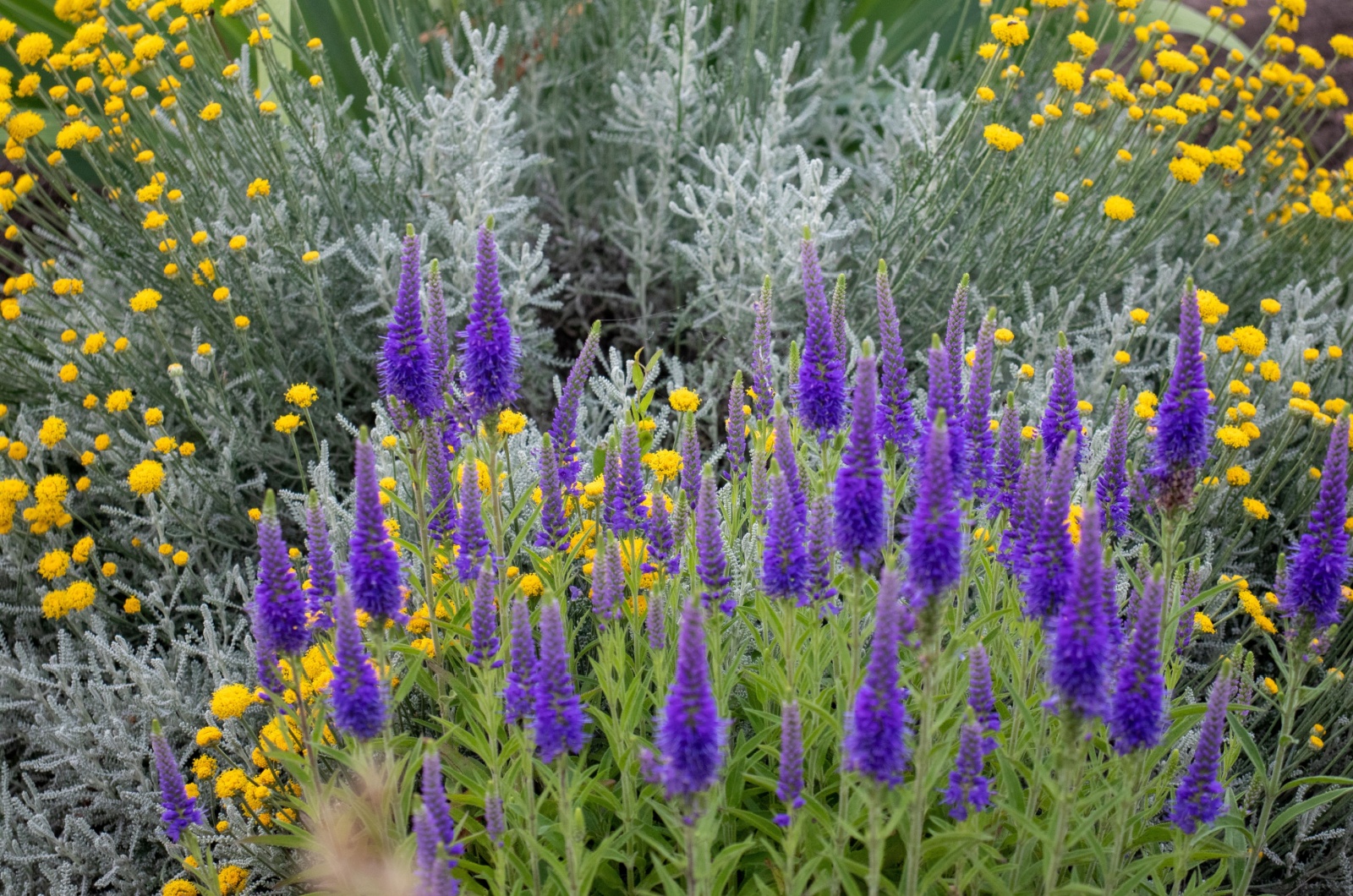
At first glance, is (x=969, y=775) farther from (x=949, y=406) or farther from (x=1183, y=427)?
(x=1183, y=427)

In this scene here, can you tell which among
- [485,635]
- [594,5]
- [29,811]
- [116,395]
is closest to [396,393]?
[485,635]

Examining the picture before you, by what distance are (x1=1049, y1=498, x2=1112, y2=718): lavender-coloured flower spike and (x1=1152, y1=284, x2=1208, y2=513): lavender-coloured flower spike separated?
1.81 ft

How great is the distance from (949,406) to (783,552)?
0.43 meters

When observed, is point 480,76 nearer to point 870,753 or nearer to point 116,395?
point 116,395

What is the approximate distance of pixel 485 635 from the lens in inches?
75.4

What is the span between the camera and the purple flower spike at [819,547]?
187 centimetres

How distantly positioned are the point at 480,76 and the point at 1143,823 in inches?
153

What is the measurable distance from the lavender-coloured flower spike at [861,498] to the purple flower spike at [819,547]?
3.1 inches

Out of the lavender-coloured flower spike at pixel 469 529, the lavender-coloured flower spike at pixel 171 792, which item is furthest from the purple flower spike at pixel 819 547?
the lavender-coloured flower spike at pixel 171 792

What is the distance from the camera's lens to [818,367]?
6.83ft

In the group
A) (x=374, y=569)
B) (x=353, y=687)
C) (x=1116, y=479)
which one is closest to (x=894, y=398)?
(x=1116, y=479)

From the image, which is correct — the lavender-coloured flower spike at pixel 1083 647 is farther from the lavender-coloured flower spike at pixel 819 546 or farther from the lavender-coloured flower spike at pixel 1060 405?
the lavender-coloured flower spike at pixel 1060 405

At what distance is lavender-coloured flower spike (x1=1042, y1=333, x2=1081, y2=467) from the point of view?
2117 mm

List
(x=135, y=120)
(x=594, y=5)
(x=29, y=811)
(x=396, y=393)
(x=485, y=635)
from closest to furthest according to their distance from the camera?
(x=485, y=635), (x=396, y=393), (x=29, y=811), (x=135, y=120), (x=594, y=5)
